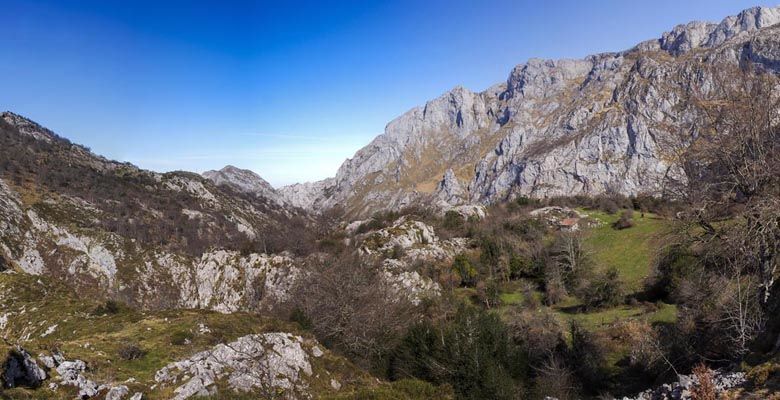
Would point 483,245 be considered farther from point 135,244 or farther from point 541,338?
point 135,244

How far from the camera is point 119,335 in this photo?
1906 cm

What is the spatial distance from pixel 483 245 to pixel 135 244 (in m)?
68.1

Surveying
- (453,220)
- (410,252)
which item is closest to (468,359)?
(410,252)

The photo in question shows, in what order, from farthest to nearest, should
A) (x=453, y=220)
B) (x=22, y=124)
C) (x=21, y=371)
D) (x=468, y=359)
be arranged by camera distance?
(x=22, y=124), (x=453, y=220), (x=468, y=359), (x=21, y=371)

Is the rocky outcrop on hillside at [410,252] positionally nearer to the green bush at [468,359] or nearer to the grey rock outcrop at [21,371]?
the green bush at [468,359]

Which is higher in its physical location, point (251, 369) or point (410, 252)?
point (251, 369)

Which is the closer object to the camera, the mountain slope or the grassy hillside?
the grassy hillside

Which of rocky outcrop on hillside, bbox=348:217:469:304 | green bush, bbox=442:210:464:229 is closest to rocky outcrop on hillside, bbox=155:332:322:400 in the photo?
rocky outcrop on hillside, bbox=348:217:469:304

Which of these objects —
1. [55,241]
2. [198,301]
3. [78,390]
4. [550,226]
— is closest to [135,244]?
[55,241]

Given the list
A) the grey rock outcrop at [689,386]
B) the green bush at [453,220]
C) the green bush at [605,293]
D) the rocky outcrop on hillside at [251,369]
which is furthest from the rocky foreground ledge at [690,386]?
the green bush at [453,220]

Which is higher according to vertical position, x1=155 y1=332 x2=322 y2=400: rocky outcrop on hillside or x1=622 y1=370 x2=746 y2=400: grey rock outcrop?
x1=622 y1=370 x2=746 y2=400: grey rock outcrop

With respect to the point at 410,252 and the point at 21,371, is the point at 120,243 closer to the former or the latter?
the point at 410,252

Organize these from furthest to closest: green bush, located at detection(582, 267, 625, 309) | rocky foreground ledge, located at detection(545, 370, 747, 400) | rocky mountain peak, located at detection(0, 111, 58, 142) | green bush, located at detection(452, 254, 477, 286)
Result: 1. rocky mountain peak, located at detection(0, 111, 58, 142)
2. green bush, located at detection(452, 254, 477, 286)
3. green bush, located at detection(582, 267, 625, 309)
4. rocky foreground ledge, located at detection(545, 370, 747, 400)

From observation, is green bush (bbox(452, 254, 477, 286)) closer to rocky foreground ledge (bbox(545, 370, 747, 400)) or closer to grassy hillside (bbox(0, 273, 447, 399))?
grassy hillside (bbox(0, 273, 447, 399))
